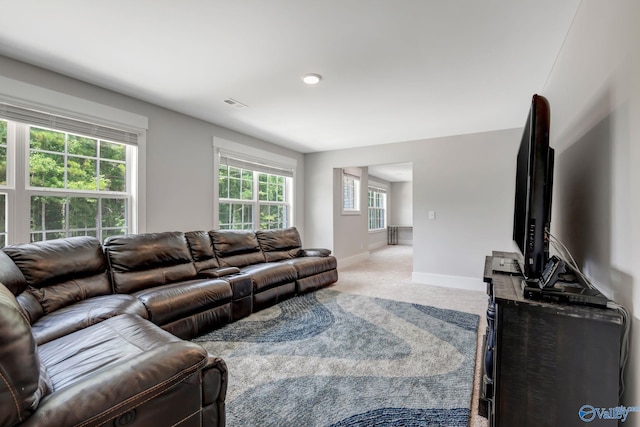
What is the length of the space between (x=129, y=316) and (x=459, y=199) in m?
4.31

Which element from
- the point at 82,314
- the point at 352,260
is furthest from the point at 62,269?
the point at 352,260

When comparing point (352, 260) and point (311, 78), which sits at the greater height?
point (311, 78)

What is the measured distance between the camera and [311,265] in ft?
12.6

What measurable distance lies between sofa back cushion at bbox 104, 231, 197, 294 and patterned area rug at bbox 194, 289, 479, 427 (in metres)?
0.74

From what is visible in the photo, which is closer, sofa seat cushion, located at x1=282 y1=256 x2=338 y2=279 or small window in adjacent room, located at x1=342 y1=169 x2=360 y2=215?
sofa seat cushion, located at x1=282 y1=256 x2=338 y2=279

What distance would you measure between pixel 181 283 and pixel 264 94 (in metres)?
2.07

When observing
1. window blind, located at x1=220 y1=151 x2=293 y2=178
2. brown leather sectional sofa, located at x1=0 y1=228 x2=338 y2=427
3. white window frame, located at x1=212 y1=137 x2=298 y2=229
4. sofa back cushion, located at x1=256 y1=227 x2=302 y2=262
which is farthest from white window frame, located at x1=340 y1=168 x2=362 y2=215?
brown leather sectional sofa, located at x1=0 y1=228 x2=338 y2=427

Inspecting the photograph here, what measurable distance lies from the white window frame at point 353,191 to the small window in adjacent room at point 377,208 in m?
2.31

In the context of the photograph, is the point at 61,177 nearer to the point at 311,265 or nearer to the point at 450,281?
the point at 311,265

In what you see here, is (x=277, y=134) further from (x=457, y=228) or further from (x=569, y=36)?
(x=569, y=36)

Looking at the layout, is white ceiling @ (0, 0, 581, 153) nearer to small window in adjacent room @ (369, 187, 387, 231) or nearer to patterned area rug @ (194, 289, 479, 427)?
patterned area rug @ (194, 289, 479, 427)

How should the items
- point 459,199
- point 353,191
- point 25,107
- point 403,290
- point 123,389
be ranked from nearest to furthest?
point 123,389 → point 25,107 → point 403,290 → point 459,199 → point 353,191
